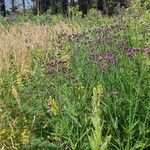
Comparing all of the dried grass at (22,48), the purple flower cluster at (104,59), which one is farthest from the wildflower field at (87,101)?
the dried grass at (22,48)

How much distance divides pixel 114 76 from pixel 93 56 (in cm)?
33

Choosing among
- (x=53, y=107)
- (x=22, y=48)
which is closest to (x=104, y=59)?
(x=53, y=107)

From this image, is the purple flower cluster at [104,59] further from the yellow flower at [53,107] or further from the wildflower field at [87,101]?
the yellow flower at [53,107]

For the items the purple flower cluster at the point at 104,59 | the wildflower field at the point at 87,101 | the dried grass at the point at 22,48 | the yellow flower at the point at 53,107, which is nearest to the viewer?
the wildflower field at the point at 87,101

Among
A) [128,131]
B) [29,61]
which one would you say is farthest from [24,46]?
[128,131]

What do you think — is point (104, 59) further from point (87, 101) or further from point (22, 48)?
point (22, 48)

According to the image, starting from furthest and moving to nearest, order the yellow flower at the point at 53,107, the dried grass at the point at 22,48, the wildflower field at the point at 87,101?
the dried grass at the point at 22,48 < the yellow flower at the point at 53,107 < the wildflower field at the point at 87,101

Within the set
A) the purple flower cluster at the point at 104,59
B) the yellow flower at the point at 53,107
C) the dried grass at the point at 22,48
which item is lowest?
the dried grass at the point at 22,48

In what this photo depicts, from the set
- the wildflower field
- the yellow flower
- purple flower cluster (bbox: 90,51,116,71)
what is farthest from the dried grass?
the yellow flower

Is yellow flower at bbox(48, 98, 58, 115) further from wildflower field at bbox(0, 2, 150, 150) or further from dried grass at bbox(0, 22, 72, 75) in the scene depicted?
dried grass at bbox(0, 22, 72, 75)

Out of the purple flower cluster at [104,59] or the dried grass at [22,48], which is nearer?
the purple flower cluster at [104,59]

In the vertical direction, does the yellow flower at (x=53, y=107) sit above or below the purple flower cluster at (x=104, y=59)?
below

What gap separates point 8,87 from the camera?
18.9ft

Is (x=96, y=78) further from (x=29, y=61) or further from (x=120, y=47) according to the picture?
(x=29, y=61)
